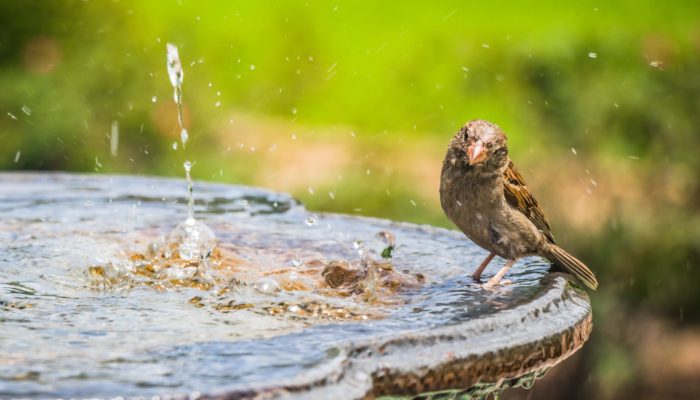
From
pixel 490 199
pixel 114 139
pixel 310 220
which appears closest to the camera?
pixel 490 199

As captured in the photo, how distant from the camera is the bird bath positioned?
1994mm

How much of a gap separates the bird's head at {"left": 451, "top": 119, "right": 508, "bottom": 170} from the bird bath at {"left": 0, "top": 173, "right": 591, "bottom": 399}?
0.38 meters

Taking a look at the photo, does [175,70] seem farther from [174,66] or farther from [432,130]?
[432,130]

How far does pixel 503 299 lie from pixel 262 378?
100 centimetres

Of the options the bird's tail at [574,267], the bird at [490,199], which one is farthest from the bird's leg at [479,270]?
the bird's tail at [574,267]

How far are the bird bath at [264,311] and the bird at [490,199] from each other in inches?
4.0

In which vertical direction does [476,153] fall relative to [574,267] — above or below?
above

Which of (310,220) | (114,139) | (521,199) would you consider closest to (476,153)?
(521,199)

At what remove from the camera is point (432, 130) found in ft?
40.9

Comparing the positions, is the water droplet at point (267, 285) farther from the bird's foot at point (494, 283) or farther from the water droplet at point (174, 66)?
the water droplet at point (174, 66)

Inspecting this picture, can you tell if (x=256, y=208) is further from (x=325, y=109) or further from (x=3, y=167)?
(x=325, y=109)

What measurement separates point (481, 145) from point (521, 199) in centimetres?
30

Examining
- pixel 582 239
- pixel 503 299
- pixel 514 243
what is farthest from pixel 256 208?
pixel 582 239

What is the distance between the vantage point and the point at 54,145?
322 inches
